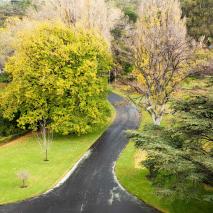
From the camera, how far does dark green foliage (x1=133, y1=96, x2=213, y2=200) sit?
20875mm

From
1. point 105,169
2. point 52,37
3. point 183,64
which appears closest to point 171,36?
point 183,64

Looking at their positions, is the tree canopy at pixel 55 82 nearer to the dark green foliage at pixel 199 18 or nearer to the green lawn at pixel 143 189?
the green lawn at pixel 143 189

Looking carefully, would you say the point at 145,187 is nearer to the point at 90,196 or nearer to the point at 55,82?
the point at 90,196

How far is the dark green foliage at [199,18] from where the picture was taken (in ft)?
254

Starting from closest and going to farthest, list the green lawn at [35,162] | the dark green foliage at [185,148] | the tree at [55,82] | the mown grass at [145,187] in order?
the dark green foliage at [185,148] < the mown grass at [145,187] < the green lawn at [35,162] < the tree at [55,82]

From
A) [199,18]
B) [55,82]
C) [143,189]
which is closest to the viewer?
[143,189]

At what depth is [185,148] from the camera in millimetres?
23359

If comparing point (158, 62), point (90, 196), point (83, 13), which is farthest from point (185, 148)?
point (83, 13)

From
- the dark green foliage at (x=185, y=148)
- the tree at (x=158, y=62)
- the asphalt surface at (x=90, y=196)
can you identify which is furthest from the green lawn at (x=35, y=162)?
the dark green foliage at (x=185, y=148)

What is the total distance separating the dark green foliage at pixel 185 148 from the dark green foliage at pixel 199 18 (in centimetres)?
5410

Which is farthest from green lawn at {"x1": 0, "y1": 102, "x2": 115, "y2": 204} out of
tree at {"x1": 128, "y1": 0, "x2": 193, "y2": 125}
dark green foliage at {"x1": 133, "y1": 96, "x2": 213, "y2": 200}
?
dark green foliage at {"x1": 133, "y1": 96, "x2": 213, "y2": 200}

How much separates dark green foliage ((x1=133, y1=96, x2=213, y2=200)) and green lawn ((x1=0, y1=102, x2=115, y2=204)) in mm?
9742

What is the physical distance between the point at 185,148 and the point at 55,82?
24352mm

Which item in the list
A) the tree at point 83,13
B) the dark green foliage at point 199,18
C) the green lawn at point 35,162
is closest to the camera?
the green lawn at point 35,162
